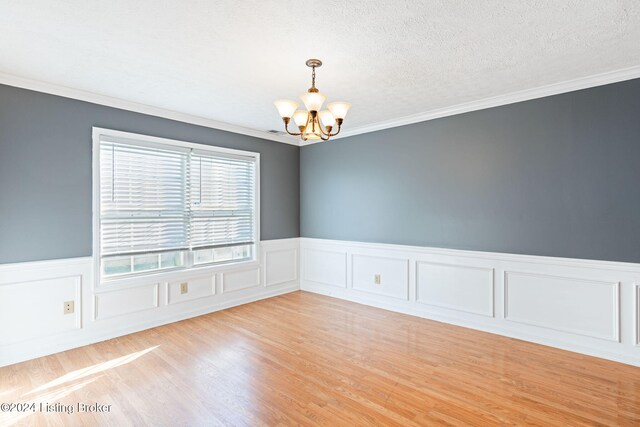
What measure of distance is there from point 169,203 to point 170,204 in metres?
0.02

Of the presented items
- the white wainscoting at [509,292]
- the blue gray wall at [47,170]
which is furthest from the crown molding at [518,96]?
the blue gray wall at [47,170]

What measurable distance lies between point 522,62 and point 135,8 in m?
2.98

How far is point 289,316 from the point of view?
430 centimetres

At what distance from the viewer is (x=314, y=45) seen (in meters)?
2.45

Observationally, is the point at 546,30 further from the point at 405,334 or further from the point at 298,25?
the point at 405,334

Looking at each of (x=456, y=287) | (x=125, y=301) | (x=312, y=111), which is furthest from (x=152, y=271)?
(x=456, y=287)

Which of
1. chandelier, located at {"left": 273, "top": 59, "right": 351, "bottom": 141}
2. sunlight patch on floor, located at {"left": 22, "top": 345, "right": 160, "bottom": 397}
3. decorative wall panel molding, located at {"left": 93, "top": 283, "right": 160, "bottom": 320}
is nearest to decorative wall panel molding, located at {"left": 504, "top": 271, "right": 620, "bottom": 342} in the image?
chandelier, located at {"left": 273, "top": 59, "right": 351, "bottom": 141}

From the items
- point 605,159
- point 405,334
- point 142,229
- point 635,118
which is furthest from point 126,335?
point 635,118

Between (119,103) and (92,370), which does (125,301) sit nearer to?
(92,370)

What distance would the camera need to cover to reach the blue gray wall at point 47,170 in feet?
9.87

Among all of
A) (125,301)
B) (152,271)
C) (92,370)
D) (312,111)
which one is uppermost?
(312,111)

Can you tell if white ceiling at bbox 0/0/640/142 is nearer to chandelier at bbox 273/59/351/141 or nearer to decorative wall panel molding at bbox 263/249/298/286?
chandelier at bbox 273/59/351/141

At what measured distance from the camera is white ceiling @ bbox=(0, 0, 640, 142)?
2.03 m

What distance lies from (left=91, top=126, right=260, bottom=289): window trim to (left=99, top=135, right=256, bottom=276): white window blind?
5cm
